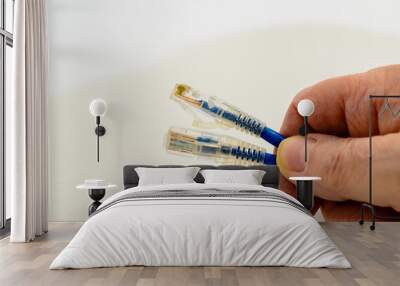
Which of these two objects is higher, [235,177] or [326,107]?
[326,107]

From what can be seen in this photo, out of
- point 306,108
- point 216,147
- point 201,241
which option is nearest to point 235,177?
point 216,147

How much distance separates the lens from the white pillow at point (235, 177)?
6352 mm

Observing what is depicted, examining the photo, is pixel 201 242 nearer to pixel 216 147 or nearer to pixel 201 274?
pixel 201 274

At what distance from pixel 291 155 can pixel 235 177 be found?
2.79 ft

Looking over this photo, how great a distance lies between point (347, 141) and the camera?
6590mm

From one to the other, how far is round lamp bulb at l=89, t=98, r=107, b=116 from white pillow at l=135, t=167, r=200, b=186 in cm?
83

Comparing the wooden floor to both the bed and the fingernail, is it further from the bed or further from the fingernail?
the fingernail

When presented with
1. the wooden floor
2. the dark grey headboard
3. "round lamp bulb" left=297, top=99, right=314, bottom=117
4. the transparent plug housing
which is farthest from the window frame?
"round lamp bulb" left=297, top=99, right=314, bottom=117

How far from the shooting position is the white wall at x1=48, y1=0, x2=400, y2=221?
22.7 feet

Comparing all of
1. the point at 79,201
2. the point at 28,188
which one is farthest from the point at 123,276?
the point at 79,201

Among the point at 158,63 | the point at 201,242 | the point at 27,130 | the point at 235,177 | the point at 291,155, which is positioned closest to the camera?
the point at 201,242

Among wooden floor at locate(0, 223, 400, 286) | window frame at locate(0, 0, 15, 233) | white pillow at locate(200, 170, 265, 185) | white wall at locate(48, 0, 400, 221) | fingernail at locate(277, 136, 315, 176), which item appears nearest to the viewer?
wooden floor at locate(0, 223, 400, 286)

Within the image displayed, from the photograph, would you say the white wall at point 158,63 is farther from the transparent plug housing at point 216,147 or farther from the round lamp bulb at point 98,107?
the round lamp bulb at point 98,107

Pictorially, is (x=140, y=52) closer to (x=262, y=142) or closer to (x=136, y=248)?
(x=262, y=142)
